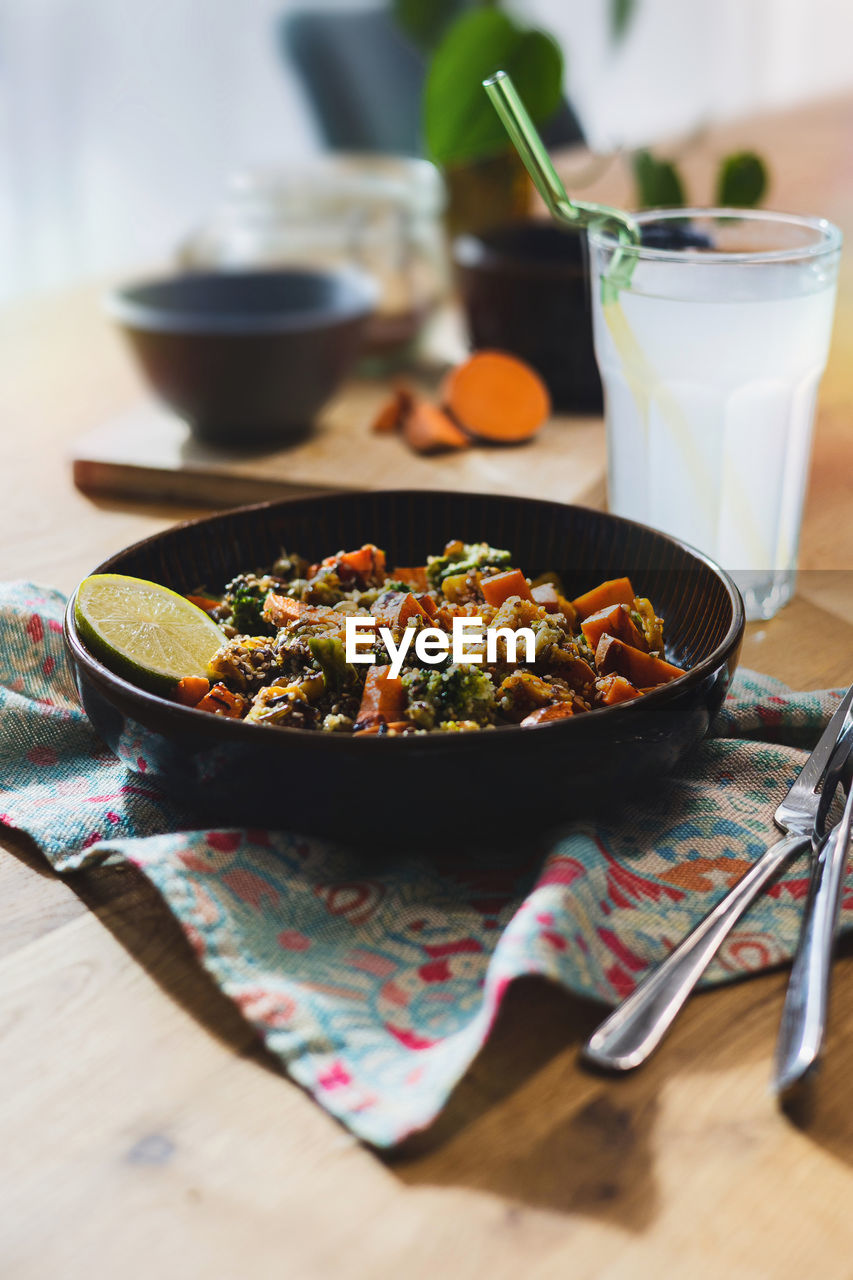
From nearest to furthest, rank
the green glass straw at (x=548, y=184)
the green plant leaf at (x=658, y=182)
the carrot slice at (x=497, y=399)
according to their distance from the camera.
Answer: the green glass straw at (x=548, y=184), the carrot slice at (x=497, y=399), the green plant leaf at (x=658, y=182)

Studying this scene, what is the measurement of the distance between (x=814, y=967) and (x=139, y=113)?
322 cm

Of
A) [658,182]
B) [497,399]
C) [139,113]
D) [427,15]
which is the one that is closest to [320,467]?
[497,399]

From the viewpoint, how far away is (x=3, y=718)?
1009 mm

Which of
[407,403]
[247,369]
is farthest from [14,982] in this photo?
[407,403]

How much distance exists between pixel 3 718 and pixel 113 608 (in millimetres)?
165

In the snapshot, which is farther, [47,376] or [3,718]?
[47,376]

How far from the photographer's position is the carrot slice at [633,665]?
92 centimetres

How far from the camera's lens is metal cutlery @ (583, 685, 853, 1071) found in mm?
646

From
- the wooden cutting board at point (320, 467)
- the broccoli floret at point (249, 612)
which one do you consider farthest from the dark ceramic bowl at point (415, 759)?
the wooden cutting board at point (320, 467)

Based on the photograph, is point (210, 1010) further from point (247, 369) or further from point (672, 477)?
point (247, 369)

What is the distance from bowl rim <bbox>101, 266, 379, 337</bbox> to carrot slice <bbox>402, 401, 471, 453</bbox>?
0.16 metres

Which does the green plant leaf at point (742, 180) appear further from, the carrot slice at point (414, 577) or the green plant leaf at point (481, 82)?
the carrot slice at point (414, 577)

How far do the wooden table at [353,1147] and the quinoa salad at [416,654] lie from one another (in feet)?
0.58

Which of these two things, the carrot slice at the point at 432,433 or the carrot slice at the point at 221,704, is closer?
the carrot slice at the point at 221,704
